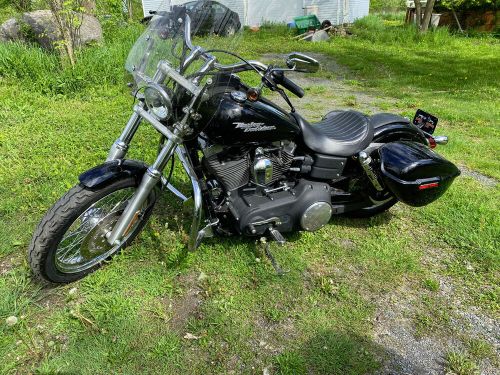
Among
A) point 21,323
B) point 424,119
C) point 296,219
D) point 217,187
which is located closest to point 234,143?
point 217,187

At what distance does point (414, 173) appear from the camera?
2.66 metres

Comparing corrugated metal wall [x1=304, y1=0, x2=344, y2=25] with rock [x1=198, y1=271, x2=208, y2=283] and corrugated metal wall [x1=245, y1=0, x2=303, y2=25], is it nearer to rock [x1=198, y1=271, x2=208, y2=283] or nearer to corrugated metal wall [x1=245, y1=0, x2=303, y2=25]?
corrugated metal wall [x1=245, y1=0, x2=303, y2=25]

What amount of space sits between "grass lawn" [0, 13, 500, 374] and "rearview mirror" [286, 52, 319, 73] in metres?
1.36

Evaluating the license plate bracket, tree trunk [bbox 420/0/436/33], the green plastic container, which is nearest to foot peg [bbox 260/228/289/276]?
the license plate bracket

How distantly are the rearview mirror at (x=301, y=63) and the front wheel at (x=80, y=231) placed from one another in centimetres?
116

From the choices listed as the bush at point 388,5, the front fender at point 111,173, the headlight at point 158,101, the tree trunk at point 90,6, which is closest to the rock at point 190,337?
the front fender at point 111,173

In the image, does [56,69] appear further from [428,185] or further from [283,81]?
[428,185]

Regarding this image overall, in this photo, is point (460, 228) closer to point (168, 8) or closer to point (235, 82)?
point (235, 82)

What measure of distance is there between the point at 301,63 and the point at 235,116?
47cm

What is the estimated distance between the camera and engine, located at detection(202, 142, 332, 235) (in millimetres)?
2471

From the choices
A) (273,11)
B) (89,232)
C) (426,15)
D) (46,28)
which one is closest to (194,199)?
(89,232)

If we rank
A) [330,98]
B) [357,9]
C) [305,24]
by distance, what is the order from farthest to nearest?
[357,9] < [305,24] < [330,98]

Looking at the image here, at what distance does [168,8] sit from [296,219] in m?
1.56

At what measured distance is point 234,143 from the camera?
93.0 inches
